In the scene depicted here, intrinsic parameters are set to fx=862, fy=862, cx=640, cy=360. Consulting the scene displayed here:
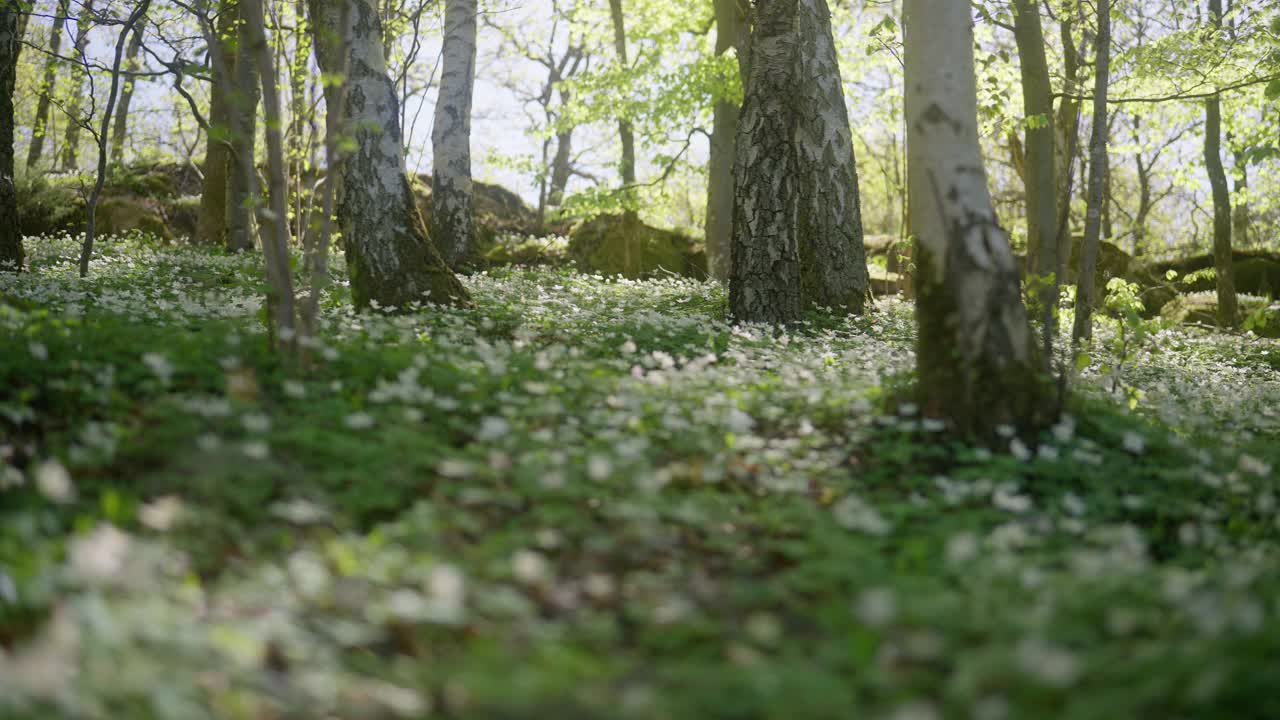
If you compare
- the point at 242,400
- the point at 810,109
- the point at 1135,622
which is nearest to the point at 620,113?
the point at 810,109

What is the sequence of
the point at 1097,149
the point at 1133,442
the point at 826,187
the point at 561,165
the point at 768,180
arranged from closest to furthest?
the point at 1133,442, the point at 1097,149, the point at 768,180, the point at 826,187, the point at 561,165

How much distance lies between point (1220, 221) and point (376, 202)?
15.1 m

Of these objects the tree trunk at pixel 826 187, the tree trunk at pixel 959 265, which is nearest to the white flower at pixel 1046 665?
the tree trunk at pixel 959 265

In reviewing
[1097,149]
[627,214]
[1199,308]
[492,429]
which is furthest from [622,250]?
[492,429]

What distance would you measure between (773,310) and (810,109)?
10.2ft

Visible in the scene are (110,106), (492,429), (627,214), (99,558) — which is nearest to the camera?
(99,558)

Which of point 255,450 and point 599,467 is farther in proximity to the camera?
point 599,467

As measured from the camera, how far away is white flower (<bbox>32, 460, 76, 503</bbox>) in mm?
2439

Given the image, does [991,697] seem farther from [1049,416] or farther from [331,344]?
[331,344]

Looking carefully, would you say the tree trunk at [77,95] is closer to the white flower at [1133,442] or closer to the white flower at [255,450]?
the white flower at [255,450]

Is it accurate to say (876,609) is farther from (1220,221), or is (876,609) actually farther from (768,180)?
(1220,221)

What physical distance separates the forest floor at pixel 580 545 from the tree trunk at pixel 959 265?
10.7 inches

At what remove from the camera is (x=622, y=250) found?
662 inches

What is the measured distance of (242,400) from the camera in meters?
3.72
